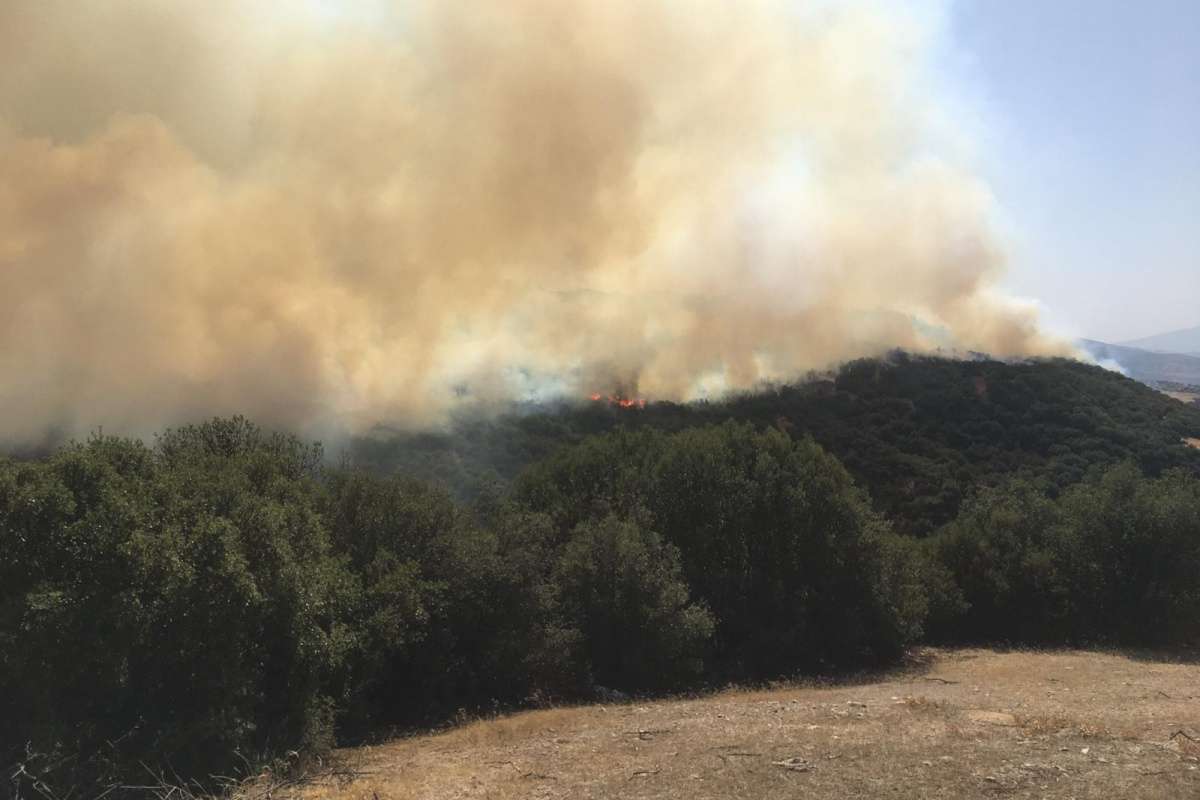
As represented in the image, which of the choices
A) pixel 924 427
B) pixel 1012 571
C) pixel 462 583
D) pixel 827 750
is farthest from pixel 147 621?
pixel 924 427

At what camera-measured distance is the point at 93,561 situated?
1141 centimetres

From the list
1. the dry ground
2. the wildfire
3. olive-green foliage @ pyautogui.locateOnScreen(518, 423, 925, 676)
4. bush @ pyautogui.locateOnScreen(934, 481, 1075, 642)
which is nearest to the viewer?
the dry ground

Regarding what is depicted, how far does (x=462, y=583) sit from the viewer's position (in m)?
19.3

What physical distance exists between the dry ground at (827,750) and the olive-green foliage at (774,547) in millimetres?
7409

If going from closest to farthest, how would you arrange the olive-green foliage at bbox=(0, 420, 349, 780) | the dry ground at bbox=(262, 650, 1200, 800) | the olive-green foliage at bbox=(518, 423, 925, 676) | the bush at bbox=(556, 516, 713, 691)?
the dry ground at bbox=(262, 650, 1200, 800) < the olive-green foliage at bbox=(0, 420, 349, 780) < the bush at bbox=(556, 516, 713, 691) < the olive-green foliage at bbox=(518, 423, 925, 676)

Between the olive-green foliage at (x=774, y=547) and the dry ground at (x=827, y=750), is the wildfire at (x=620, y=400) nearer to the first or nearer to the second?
the olive-green foliage at (x=774, y=547)

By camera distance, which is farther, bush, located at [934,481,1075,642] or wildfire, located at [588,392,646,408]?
wildfire, located at [588,392,646,408]

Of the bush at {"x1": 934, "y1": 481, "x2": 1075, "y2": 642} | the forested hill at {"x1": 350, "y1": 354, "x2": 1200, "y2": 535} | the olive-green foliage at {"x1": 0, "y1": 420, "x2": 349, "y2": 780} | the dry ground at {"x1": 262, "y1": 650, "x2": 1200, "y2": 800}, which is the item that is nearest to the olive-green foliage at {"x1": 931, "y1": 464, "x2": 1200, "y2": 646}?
the bush at {"x1": 934, "y1": 481, "x2": 1075, "y2": 642}

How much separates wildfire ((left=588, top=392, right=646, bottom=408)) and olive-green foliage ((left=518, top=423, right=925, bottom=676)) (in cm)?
3626

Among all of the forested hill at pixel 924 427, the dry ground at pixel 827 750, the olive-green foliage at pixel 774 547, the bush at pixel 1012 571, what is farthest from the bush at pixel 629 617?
the forested hill at pixel 924 427

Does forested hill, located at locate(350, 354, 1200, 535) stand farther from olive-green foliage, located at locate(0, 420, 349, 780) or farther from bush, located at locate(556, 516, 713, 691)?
olive-green foliage, located at locate(0, 420, 349, 780)

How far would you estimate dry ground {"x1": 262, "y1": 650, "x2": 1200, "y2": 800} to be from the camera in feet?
32.1

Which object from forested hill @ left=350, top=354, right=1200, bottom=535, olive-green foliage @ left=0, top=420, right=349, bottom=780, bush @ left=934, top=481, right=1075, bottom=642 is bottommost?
bush @ left=934, top=481, right=1075, bottom=642

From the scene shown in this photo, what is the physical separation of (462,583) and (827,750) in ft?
35.1
